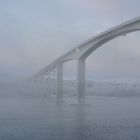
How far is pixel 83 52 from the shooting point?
58.0m

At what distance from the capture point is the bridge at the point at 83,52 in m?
47.4

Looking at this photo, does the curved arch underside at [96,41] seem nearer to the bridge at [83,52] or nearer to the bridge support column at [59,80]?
the bridge at [83,52]

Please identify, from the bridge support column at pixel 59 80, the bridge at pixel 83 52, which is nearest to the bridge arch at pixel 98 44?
the bridge at pixel 83 52

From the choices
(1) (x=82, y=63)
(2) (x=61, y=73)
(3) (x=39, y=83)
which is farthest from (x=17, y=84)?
(1) (x=82, y=63)

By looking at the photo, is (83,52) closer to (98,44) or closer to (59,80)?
(98,44)

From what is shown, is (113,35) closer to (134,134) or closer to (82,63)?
A: (82,63)

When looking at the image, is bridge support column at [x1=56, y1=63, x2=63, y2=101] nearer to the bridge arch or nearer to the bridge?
the bridge

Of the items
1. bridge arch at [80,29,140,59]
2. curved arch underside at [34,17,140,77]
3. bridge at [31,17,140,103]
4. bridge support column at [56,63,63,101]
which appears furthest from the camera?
bridge support column at [56,63,63,101]

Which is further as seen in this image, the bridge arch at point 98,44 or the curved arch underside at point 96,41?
the bridge arch at point 98,44

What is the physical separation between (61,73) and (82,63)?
34.9ft

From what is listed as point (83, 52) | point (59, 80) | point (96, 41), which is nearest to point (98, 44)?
point (96, 41)

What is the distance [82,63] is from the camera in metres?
59.0

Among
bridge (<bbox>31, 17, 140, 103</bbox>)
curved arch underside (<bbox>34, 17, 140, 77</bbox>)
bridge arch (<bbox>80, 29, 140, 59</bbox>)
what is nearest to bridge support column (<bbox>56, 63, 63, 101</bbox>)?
bridge (<bbox>31, 17, 140, 103</bbox>)

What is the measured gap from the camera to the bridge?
4742 centimetres
